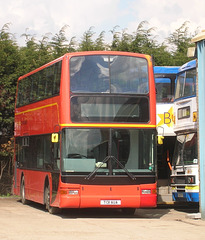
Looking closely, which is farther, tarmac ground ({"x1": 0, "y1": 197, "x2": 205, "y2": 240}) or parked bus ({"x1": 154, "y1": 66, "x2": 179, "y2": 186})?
parked bus ({"x1": 154, "y1": 66, "x2": 179, "y2": 186})

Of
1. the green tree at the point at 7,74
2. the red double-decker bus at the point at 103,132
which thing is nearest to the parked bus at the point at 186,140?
the red double-decker bus at the point at 103,132

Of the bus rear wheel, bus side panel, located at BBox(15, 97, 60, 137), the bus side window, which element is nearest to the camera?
the bus side window

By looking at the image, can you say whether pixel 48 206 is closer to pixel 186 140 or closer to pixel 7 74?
pixel 186 140

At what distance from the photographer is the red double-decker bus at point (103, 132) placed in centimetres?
1741

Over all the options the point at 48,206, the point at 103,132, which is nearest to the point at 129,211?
the point at 48,206

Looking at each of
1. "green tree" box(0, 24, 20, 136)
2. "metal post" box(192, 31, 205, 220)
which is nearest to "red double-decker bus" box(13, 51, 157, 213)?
"metal post" box(192, 31, 205, 220)

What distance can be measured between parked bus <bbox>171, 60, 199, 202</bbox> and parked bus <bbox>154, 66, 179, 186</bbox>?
1749 mm

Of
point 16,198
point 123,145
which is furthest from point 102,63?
point 16,198

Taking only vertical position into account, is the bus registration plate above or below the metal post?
below

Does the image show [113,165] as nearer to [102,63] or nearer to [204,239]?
[102,63]

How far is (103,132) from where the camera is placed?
1764 cm

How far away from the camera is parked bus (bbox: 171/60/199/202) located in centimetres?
2002

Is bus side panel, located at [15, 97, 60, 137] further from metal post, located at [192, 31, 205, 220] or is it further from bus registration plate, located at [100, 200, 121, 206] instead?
metal post, located at [192, 31, 205, 220]

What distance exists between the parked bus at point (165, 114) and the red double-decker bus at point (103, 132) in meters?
5.42
